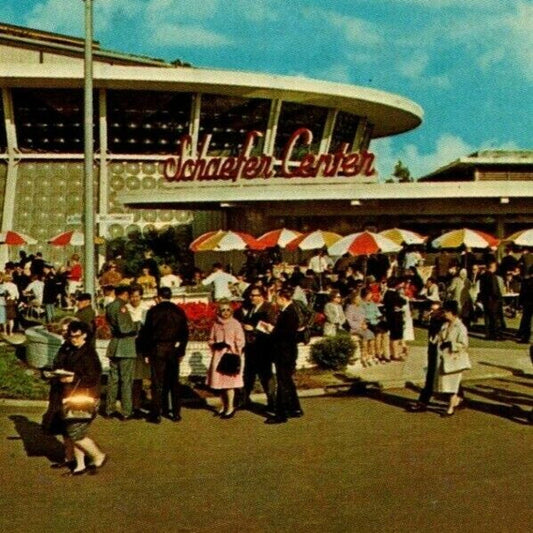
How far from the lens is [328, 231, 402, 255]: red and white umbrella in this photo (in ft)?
82.0

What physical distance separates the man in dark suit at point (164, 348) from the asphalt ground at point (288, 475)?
0.33 meters

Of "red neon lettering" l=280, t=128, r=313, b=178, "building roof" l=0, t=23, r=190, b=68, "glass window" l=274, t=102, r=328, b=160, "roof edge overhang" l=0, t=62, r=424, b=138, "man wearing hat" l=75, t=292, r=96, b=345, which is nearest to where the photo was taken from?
"man wearing hat" l=75, t=292, r=96, b=345

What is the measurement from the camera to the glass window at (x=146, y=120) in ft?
148

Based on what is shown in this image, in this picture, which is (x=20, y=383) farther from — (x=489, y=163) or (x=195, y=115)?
(x=489, y=163)

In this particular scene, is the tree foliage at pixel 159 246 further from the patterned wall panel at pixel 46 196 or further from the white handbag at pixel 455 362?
the white handbag at pixel 455 362

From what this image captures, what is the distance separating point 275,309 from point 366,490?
505 centimetres

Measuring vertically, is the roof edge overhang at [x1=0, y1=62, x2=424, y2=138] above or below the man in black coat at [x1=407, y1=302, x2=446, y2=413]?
above

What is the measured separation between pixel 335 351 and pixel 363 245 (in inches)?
335

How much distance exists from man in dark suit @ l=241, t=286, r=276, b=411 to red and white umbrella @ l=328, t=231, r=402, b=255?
11.5m

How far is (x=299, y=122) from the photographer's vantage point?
4991 cm

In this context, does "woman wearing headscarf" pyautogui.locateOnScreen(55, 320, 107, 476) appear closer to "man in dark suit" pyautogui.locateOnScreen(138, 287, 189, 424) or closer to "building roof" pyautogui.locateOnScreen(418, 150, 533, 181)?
"man in dark suit" pyautogui.locateOnScreen(138, 287, 189, 424)

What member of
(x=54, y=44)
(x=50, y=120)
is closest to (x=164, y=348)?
(x=50, y=120)

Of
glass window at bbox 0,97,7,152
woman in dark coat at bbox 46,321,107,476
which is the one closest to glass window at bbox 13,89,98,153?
glass window at bbox 0,97,7,152

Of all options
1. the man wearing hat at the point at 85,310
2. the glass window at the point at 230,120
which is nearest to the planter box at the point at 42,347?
the man wearing hat at the point at 85,310
